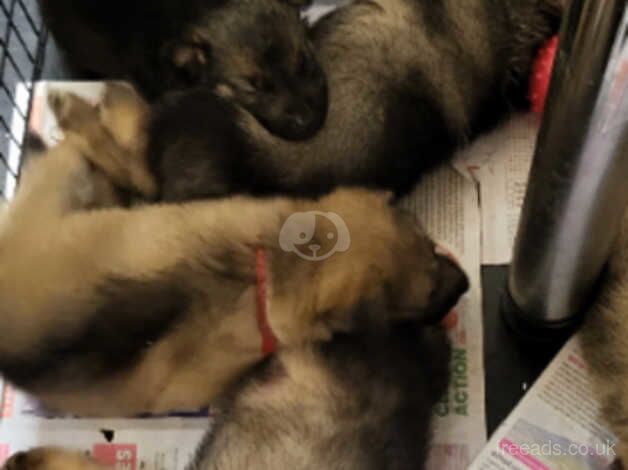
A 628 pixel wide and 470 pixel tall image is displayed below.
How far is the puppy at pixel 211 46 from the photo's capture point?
5.72 feet

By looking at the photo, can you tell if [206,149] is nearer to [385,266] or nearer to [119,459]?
[385,266]

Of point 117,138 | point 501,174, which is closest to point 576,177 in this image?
point 501,174

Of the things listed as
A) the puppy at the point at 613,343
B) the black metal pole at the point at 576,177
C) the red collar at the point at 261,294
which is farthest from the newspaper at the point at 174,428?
the red collar at the point at 261,294

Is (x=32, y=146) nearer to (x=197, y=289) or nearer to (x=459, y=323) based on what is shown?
(x=197, y=289)

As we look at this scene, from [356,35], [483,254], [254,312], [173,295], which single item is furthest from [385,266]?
[356,35]

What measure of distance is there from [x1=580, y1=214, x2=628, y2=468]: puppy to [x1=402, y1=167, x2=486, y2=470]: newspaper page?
0.68ft

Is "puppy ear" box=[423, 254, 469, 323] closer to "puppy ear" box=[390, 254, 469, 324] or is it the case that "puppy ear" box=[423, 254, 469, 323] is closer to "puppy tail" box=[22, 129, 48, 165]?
"puppy ear" box=[390, 254, 469, 324]

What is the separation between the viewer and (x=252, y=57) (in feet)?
5.82

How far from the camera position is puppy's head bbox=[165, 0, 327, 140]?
174cm

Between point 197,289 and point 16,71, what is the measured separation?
91 cm

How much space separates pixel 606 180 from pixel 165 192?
0.80 m

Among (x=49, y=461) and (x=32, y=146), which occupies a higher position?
(x=32, y=146)

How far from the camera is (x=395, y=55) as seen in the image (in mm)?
1646

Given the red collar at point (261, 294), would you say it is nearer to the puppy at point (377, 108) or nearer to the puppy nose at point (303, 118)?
the puppy at point (377, 108)
